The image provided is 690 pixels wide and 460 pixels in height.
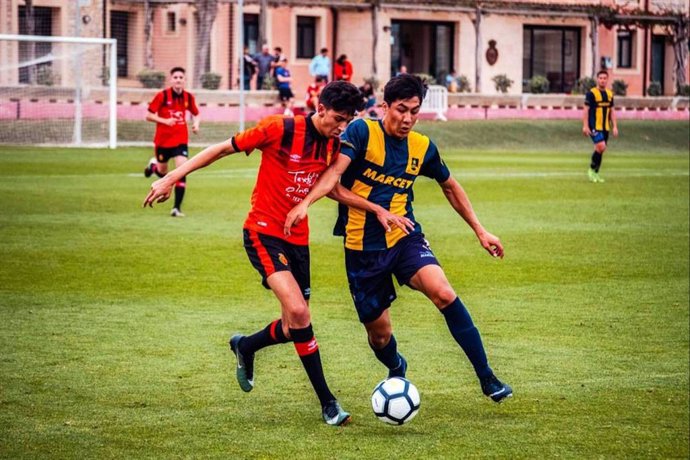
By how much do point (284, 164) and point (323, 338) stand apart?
2.62 meters

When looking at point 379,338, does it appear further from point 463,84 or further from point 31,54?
point 463,84

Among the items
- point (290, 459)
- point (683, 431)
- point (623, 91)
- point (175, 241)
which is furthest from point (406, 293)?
point (623, 91)

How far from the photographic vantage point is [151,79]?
42.7 metres

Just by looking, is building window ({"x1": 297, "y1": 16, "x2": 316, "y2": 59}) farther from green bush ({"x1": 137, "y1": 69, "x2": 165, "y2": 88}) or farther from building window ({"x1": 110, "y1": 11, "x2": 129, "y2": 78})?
green bush ({"x1": 137, "y1": 69, "x2": 165, "y2": 88})

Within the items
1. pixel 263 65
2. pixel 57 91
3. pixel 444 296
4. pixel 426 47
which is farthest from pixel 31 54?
pixel 426 47

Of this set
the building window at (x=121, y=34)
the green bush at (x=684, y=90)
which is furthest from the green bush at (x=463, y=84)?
the building window at (x=121, y=34)

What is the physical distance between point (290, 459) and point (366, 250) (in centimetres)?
169

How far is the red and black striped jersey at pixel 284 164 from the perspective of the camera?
791 cm

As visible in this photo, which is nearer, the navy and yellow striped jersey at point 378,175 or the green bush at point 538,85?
the navy and yellow striped jersey at point 378,175

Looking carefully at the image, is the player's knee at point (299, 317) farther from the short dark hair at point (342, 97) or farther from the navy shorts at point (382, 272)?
the short dark hair at point (342, 97)

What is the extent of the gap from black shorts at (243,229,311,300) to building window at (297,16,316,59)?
4658cm

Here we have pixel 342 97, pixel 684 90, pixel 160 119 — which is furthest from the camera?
pixel 684 90

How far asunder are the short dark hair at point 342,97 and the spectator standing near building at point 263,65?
36423 mm

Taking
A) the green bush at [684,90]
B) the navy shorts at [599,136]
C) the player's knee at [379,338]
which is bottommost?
the player's knee at [379,338]
